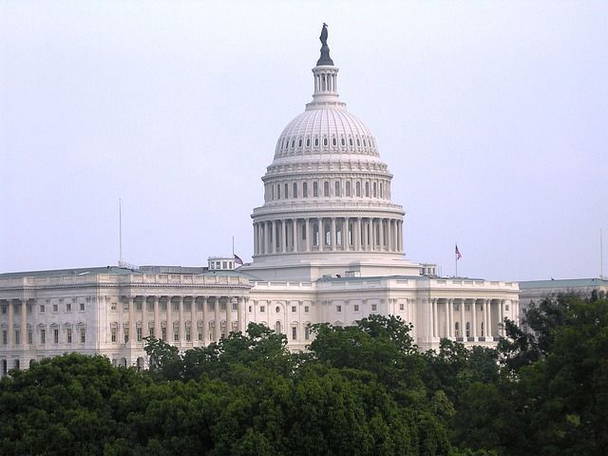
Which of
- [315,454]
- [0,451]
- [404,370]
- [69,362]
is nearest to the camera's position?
[315,454]

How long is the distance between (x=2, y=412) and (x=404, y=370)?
46203 millimetres

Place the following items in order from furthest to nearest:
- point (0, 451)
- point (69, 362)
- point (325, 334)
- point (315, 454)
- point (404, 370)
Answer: point (325, 334) < point (404, 370) < point (69, 362) < point (0, 451) < point (315, 454)

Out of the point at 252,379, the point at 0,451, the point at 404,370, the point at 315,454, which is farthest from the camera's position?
the point at 404,370

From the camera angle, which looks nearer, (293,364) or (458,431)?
(458,431)

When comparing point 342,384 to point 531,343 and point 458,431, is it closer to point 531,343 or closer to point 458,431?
point 458,431

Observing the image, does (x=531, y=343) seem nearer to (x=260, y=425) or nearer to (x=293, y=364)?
(x=293, y=364)

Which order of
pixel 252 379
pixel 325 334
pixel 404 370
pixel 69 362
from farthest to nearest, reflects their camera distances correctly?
pixel 325 334 → pixel 404 370 → pixel 252 379 → pixel 69 362

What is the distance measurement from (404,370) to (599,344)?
1994 inches

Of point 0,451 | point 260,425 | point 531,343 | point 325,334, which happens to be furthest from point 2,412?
point 325,334

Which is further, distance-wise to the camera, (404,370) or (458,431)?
(404,370)

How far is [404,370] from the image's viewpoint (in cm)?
16788

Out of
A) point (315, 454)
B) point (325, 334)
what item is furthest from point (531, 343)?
point (315, 454)

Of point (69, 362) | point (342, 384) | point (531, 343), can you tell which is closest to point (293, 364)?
point (531, 343)

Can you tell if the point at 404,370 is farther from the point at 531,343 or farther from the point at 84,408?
the point at 84,408
